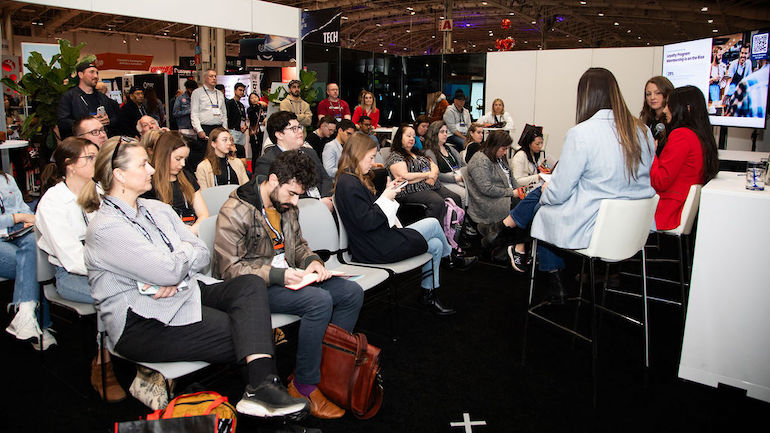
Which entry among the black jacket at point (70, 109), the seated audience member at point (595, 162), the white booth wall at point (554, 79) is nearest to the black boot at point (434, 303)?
the seated audience member at point (595, 162)

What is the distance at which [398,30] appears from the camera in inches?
1070

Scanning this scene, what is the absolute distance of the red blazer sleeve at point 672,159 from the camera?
11.3 feet

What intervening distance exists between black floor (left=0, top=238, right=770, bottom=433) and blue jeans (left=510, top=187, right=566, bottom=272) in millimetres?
360

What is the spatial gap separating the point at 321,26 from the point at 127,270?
23.9 feet

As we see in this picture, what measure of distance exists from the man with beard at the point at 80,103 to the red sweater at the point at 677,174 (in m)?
5.01

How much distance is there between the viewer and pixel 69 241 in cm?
267

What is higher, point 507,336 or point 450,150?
point 450,150

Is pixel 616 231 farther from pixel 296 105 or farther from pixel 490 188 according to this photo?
pixel 296 105

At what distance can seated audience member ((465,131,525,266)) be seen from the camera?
5109mm

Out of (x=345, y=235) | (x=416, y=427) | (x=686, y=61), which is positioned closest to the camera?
(x=416, y=427)

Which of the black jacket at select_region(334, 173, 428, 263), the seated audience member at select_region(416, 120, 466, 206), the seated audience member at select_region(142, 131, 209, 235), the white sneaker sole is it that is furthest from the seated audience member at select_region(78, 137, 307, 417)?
the seated audience member at select_region(416, 120, 466, 206)

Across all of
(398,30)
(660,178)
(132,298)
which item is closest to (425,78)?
(660,178)

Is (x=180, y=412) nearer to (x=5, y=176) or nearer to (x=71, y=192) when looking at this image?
(x=71, y=192)

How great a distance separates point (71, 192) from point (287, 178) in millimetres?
1164
